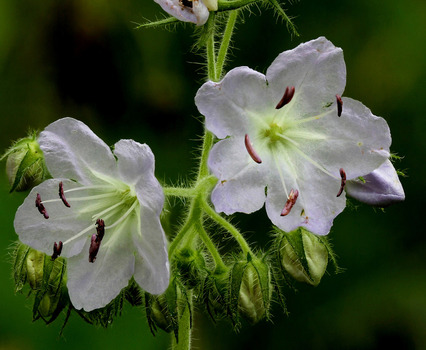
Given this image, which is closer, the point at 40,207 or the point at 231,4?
the point at 40,207

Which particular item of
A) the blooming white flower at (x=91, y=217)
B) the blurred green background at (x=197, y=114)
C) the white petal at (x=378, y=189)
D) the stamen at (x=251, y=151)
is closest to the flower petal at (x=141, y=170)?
the blooming white flower at (x=91, y=217)

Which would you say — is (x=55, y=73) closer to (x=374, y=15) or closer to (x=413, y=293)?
(x=374, y=15)

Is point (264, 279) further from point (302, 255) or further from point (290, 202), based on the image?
point (290, 202)

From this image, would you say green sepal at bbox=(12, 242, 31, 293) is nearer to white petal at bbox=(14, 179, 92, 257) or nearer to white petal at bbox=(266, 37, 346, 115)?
white petal at bbox=(14, 179, 92, 257)

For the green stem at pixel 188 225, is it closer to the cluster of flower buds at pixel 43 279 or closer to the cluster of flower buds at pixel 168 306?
the cluster of flower buds at pixel 168 306

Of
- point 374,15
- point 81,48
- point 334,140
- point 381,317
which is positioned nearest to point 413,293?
point 381,317

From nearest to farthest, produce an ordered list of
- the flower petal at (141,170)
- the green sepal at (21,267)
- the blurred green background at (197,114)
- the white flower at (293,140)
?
1. the flower petal at (141,170)
2. the white flower at (293,140)
3. the green sepal at (21,267)
4. the blurred green background at (197,114)

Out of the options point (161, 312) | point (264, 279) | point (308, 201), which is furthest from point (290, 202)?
point (161, 312)
